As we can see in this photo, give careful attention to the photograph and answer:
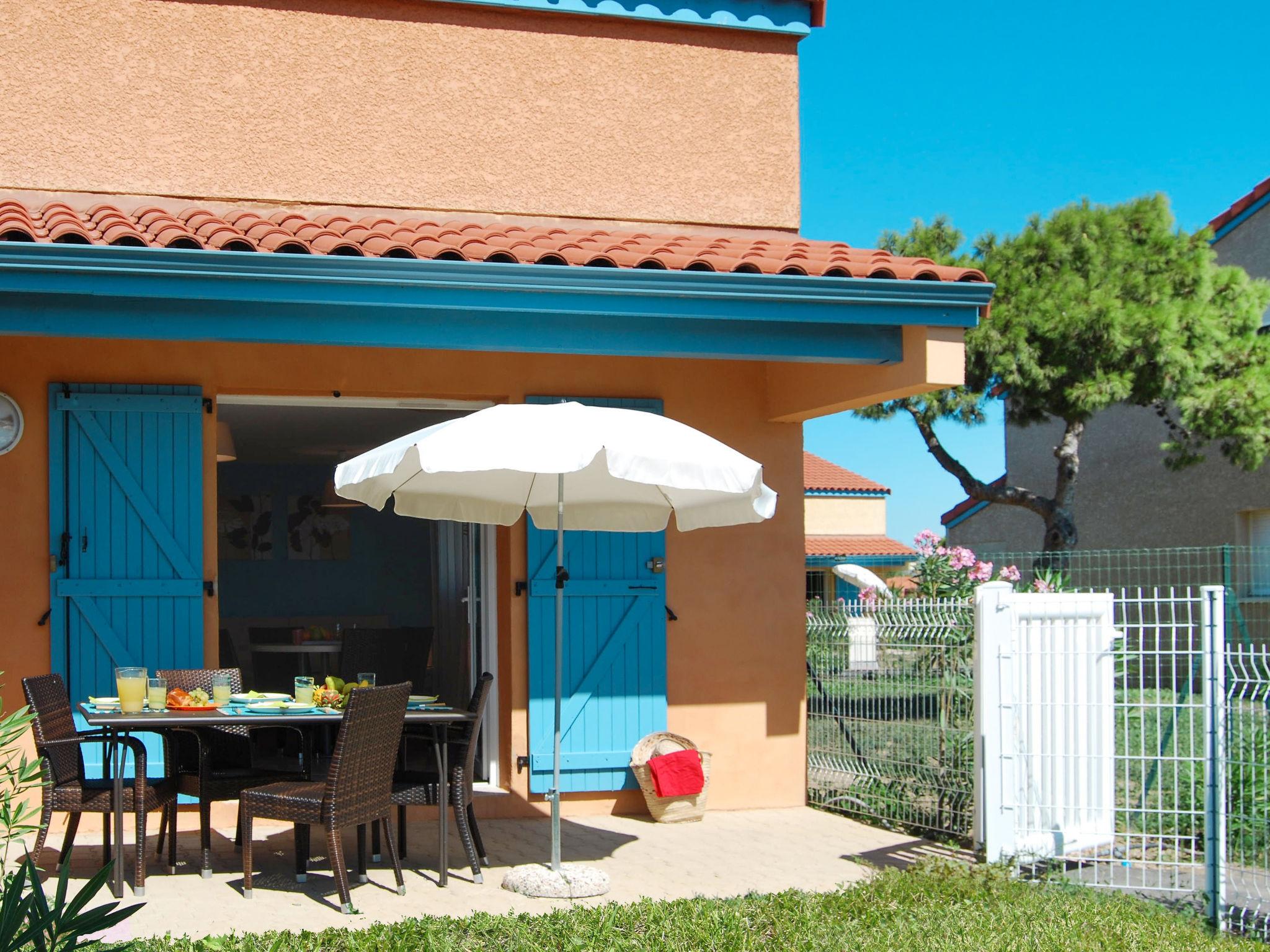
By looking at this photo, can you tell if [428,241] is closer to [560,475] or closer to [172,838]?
[560,475]

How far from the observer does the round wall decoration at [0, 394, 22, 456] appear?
7.20 meters

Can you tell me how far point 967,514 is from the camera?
25203 mm

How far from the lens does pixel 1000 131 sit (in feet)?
74.8

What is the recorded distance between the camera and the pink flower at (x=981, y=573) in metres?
9.91

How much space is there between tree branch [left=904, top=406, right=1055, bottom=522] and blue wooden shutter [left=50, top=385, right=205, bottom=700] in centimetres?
1177

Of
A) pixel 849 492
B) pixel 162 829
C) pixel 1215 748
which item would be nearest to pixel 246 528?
pixel 162 829

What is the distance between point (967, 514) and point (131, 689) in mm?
21215

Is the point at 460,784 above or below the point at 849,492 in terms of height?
below

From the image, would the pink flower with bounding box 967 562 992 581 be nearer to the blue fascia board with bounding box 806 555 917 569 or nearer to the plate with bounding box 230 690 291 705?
the plate with bounding box 230 690 291 705

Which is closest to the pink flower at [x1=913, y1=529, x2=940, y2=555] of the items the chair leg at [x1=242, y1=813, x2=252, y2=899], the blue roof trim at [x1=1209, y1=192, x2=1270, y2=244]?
the chair leg at [x1=242, y1=813, x2=252, y2=899]

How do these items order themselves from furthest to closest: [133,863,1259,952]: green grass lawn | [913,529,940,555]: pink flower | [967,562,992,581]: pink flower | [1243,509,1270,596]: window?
[1243,509,1270,596]: window, [913,529,940,555]: pink flower, [967,562,992,581]: pink flower, [133,863,1259,952]: green grass lawn

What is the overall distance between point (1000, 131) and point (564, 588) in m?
17.6

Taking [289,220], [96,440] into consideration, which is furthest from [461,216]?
[96,440]

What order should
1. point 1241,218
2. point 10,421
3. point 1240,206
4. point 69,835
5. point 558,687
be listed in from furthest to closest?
point 1241,218 → point 1240,206 → point 10,421 → point 558,687 → point 69,835
